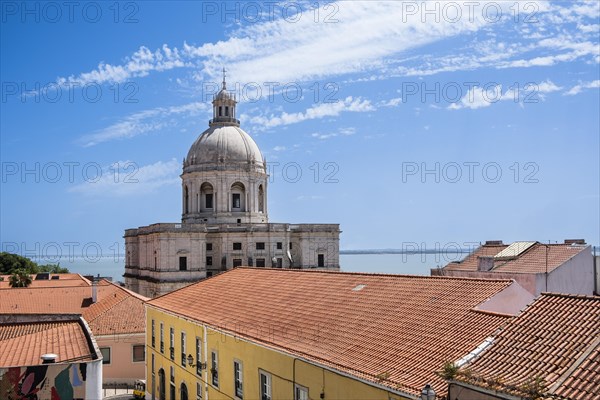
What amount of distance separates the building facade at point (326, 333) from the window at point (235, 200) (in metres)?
44.0

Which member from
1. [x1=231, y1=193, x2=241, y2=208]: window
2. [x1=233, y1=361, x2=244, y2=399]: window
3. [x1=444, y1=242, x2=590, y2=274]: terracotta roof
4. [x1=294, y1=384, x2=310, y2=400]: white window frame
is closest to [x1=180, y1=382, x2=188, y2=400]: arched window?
[x1=233, y1=361, x2=244, y2=399]: window

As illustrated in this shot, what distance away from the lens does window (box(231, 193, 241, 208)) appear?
7319cm

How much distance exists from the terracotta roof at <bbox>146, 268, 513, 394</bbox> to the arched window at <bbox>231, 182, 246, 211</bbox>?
150ft

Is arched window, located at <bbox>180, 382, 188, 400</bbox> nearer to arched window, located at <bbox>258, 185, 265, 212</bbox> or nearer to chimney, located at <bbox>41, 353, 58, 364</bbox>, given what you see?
chimney, located at <bbox>41, 353, 58, 364</bbox>

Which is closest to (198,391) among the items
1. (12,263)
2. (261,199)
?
(261,199)

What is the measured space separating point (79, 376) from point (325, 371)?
24.2 ft

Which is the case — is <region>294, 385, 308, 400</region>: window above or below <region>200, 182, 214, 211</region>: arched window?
below

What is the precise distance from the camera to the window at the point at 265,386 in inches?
765

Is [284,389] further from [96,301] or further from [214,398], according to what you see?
[96,301]

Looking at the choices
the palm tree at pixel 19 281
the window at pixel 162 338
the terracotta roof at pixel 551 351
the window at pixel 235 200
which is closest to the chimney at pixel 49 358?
the window at pixel 162 338

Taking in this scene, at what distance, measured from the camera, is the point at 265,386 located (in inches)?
775

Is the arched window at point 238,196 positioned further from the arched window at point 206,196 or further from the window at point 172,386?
the window at point 172,386

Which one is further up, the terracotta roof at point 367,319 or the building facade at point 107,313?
the terracotta roof at point 367,319

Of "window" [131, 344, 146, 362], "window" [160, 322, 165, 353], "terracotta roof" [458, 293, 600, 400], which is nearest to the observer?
"terracotta roof" [458, 293, 600, 400]
